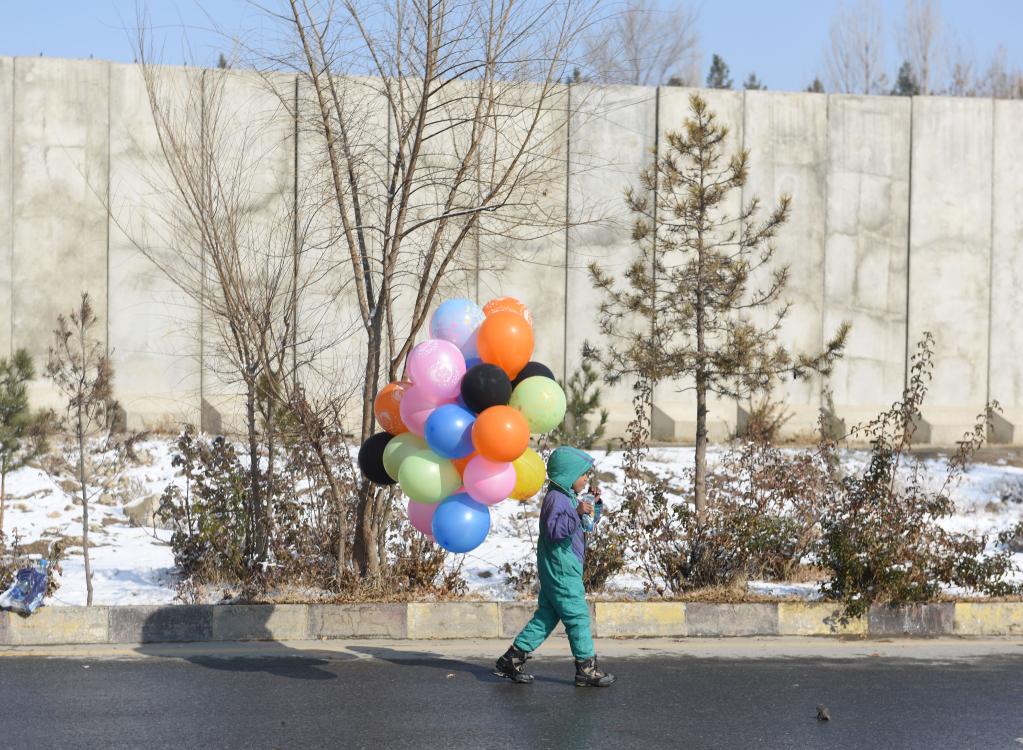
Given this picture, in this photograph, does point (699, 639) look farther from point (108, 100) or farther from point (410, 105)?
point (108, 100)

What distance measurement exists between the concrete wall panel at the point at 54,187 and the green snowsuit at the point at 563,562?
11395mm

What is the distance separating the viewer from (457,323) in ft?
23.8

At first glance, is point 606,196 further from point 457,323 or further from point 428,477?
point 428,477

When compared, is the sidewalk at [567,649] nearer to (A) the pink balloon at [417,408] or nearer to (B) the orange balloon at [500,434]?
(A) the pink balloon at [417,408]

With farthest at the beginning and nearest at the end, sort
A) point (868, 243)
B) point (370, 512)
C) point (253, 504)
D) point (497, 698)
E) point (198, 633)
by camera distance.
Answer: point (868, 243) < point (253, 504) < point (370, 512) < point (198, 633) < point (497, 698)

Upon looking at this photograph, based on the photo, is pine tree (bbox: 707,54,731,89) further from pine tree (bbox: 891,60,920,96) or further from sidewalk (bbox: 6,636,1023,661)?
sidewalk (bbox: 6,636,1023,661)

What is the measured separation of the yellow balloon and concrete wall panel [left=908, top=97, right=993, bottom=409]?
13355mm

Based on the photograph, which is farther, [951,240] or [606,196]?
[951,240]

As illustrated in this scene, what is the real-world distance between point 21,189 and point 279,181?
349 centimetres

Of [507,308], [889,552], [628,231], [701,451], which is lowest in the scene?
[889,552]

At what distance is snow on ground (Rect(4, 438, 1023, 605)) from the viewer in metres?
9.89

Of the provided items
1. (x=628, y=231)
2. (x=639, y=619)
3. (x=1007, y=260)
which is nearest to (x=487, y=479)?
(x=639, y=619)

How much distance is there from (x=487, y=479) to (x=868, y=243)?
13660 millimetres

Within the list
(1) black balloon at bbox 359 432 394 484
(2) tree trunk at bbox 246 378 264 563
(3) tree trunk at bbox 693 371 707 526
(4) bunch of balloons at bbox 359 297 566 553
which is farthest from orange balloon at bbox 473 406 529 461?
(3) tree trunk at bbox 693 371 707 526
